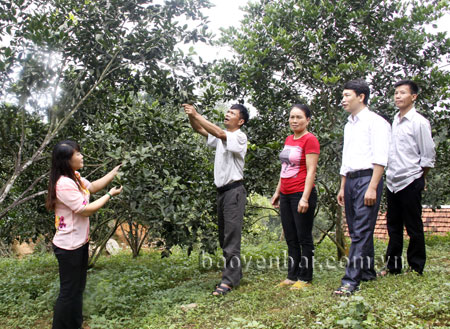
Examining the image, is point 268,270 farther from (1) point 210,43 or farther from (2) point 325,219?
(2) point 325,219

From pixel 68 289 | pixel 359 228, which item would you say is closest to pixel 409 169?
pixel 359 228

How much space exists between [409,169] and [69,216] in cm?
311

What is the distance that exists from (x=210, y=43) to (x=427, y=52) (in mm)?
3448

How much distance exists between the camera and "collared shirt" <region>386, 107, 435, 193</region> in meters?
3.99

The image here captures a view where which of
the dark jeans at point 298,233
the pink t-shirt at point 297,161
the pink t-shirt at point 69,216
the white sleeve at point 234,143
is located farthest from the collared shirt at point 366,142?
the pink t-shirt at point 69,216

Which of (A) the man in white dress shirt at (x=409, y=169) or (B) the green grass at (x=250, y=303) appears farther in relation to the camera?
(A) the man in white dress shirt at (x=409, y=169)

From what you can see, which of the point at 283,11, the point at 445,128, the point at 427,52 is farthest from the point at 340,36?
the point at 445,128

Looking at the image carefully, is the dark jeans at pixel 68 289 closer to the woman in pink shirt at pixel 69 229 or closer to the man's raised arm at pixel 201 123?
the woman in pink shirt at pixel 69 229

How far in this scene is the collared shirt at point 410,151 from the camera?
13.1 feet

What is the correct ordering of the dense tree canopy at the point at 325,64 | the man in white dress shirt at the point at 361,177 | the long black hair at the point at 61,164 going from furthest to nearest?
1. the dense tree canopy at the point at 325,64
2. the man in white dress shirt at the point at 361,177
3. the long black hair at the point at 61,164

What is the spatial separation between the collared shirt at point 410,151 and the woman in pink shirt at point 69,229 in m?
2.76

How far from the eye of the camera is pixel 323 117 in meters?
5.88

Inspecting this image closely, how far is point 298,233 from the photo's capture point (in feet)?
14.1

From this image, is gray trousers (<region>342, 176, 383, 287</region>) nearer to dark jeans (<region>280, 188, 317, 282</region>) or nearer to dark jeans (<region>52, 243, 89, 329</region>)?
dark jeans (<region>280, 188, 317, 282</region>)
